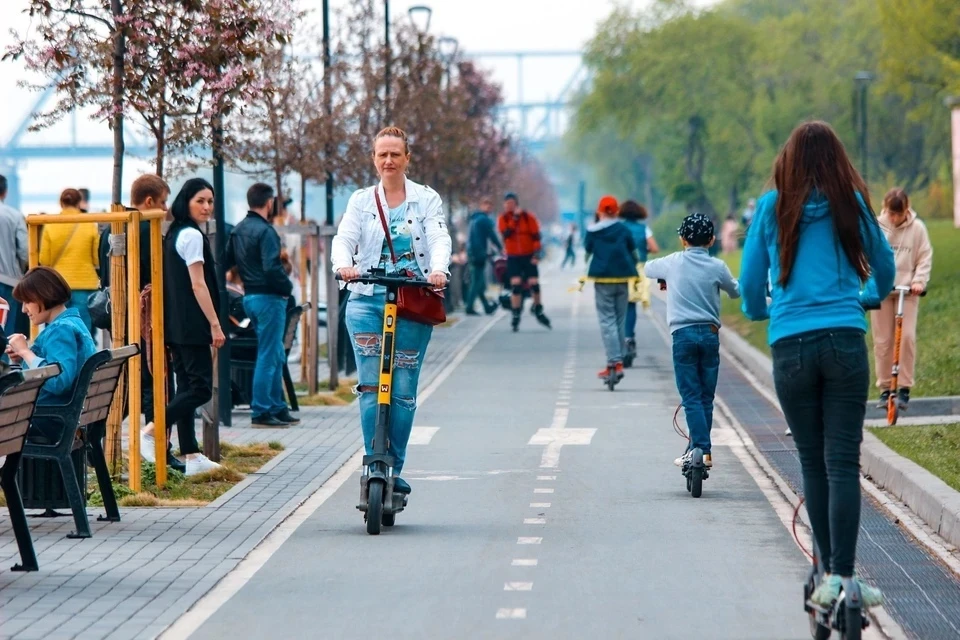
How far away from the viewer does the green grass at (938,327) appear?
55.0ft

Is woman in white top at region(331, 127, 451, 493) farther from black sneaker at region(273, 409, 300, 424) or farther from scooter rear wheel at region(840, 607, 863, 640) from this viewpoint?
black sneaker at region(273, 409, 300, 424)

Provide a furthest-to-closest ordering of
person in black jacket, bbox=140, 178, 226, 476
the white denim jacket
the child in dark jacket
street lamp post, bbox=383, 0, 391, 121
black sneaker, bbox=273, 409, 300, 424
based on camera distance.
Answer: street lamp post, bbox=383, 0, 391, 121 < the child in dark jacket < black sneaker, bbox=273, 409, 300, 424 < person in black jacket, bbox=140, 178, 226, 476 < the white denim jacket

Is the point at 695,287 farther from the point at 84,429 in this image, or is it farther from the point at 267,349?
the point at 267,349

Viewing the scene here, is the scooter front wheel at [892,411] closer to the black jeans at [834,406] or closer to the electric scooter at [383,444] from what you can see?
the electric scooter at [383,444]

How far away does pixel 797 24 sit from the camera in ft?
232

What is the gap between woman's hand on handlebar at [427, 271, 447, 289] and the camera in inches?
350

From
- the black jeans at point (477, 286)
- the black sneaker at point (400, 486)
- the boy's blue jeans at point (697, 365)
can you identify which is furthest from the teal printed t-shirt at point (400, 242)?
the black jeans at point (477, 286)

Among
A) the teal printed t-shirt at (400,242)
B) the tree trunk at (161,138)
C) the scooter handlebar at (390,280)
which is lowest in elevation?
the scooter handlebar at (390,280)

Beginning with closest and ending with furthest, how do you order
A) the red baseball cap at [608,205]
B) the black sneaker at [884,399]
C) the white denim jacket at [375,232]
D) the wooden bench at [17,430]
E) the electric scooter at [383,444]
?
the wooden bench at [17,430], the electric scooter at [383,444], the white denim jacket at [375,232], the black sneaker at [884,399], the red baseball cap at [608,205]

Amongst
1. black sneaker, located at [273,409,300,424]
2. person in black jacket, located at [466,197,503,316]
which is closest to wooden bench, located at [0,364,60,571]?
black sneaker, located at [273,409,300,424]

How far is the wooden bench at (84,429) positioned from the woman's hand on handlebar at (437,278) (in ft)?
5.03

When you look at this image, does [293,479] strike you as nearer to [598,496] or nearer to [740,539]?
[598,496]

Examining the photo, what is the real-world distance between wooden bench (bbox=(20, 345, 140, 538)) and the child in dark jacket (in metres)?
9.13

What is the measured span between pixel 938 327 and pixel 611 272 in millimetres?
5780
